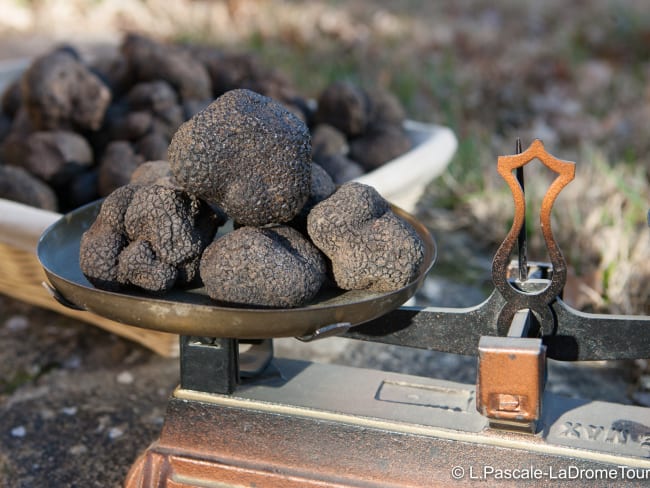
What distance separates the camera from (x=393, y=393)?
1.14 metres

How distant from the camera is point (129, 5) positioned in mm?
4098

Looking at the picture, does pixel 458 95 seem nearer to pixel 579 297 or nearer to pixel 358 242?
pixel 579 297

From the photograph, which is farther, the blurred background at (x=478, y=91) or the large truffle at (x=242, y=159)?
the blurred background at (x=478, y=91)

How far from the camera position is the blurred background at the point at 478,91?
1.85 metres

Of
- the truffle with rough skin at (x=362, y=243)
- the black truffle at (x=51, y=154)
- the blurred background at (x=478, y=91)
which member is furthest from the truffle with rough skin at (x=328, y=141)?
the truffle with rough skin at (x=362, y=243)

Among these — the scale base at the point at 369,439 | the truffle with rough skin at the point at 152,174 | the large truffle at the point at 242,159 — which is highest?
the large truffle at the point at 242,159

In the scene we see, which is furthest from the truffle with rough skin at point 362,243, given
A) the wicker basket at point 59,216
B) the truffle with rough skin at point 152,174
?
the wicker basket at point 59,216

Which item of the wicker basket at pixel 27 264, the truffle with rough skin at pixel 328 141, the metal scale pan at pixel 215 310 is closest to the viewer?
the metal scale pan at pixel 215 310

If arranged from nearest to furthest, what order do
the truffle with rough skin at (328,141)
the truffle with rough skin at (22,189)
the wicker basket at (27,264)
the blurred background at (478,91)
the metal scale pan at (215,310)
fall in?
the metal scale pan at (215,310) < the wicker basket at (27,264) < the truffle with rough skin at (22,189) < the blurred background at (478,91) < the truffle with rough skin at (328,141)

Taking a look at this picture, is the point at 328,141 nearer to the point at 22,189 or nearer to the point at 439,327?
the point at 22,189

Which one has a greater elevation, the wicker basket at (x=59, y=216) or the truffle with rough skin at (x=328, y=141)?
the truffle with rough skin at (x=328, y=141)

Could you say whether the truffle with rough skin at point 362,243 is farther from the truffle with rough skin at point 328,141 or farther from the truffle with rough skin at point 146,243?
the truffle with rough skin at point 328,141


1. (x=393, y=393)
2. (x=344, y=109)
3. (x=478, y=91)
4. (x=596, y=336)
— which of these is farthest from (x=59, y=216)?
(x=478, y=91)

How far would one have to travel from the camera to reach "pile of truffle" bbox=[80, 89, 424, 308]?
0.97 metres
